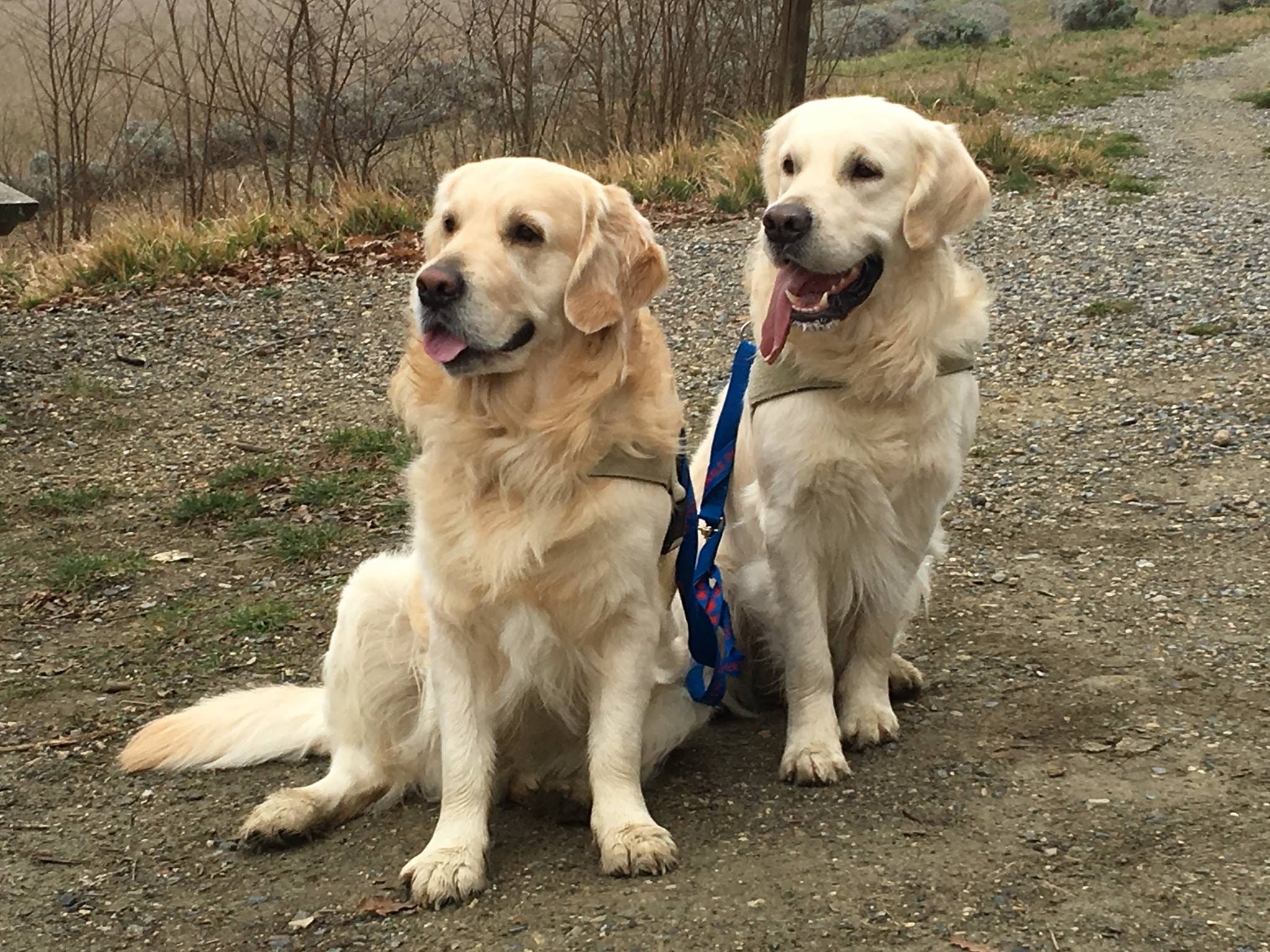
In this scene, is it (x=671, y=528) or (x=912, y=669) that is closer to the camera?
(x=671, y=528)

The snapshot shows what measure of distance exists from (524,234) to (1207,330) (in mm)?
5207

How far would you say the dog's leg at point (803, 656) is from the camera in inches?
117

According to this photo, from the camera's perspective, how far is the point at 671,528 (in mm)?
2797

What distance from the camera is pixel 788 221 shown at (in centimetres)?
280

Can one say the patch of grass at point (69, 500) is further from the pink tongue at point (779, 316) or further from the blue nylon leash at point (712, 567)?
the pink tongue at point (779, 316)

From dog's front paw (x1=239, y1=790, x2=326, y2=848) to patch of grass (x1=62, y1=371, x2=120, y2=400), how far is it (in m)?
4.59

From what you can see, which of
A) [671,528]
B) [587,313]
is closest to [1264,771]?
[671,528]

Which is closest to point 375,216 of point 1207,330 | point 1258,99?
point 1207,330

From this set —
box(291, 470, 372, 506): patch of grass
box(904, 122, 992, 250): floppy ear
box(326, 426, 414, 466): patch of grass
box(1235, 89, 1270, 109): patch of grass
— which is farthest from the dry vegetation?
box(904, 122, 992, 250): floppy ear

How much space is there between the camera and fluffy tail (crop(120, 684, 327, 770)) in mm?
3113

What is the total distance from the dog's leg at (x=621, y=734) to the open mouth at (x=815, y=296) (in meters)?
0.78

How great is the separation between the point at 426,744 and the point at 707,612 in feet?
2.31

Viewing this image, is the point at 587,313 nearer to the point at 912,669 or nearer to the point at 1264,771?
the point at 912,669

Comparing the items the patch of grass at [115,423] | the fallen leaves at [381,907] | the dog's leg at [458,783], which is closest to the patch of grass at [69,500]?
the patch of grass at [115,423]
